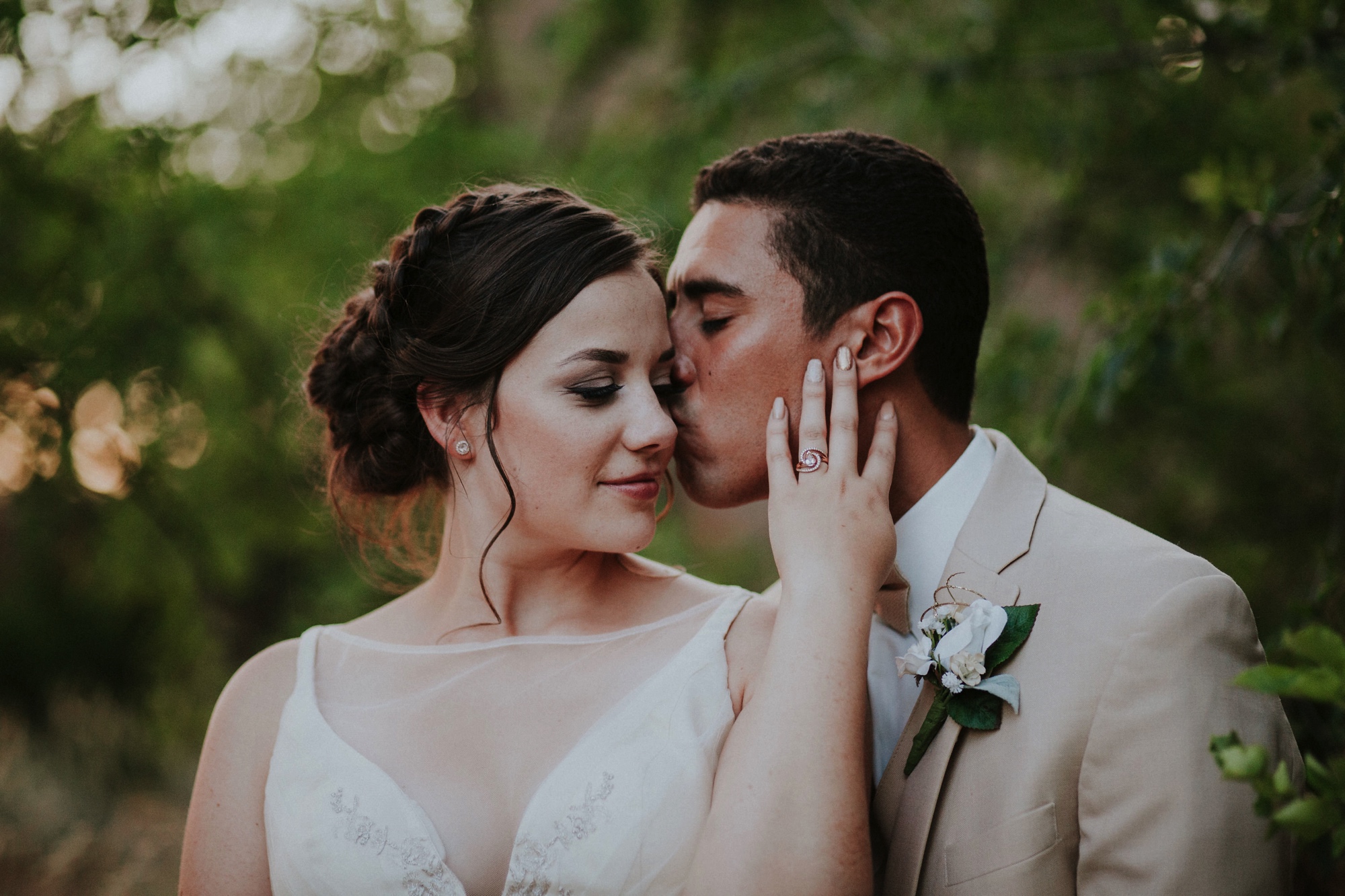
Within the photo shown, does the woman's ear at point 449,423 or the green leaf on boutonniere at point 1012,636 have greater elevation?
the woman's ear at point 449,423

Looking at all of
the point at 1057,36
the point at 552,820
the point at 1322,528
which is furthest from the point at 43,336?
the point at 1322,528

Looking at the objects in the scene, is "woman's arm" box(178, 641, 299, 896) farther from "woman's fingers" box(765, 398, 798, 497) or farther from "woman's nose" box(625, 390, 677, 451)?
"woman's fingers" box(765, 398, 798, 497)

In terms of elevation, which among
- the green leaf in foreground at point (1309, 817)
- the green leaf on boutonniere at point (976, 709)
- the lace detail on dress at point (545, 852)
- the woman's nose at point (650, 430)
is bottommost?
the lace detail on dress at point (545, 852)

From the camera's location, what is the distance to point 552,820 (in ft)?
7.28

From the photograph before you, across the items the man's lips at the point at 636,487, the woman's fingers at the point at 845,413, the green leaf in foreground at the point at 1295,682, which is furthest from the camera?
the man's lips at the point at 636,487

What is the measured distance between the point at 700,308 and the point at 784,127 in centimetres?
346

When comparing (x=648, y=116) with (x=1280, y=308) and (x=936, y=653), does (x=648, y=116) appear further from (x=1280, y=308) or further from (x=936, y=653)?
(x=936, y=653)

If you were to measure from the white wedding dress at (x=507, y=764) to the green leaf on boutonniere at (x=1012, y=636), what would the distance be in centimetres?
61

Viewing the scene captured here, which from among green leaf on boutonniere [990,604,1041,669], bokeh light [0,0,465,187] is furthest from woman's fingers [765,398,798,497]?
bokeh light [0,0,465,187]

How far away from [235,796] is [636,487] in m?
1.24

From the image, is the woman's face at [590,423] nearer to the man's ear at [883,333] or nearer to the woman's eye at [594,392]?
the woman's eye at [594,392]

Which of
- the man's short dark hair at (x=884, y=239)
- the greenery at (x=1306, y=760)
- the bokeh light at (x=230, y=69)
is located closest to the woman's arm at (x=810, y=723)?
the man's short dark hair at (x=884, y=239)

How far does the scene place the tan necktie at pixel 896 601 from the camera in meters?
2.47

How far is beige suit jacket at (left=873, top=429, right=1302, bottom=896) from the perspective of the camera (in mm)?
1820
